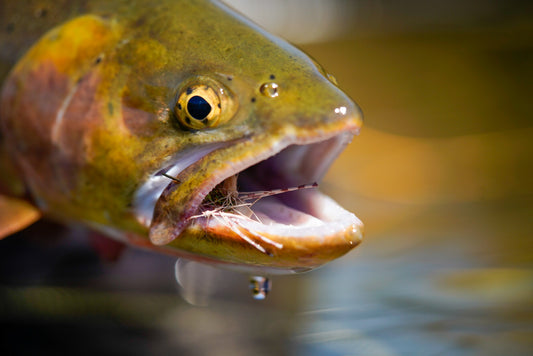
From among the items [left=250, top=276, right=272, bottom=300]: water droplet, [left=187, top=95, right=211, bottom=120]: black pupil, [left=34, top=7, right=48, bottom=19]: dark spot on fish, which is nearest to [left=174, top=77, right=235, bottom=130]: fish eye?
[left=187, top=95, right=211, bottom=120]: black pupil

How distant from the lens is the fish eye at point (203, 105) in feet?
3.89

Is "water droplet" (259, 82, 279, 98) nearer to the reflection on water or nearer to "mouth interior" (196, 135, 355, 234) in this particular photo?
"mouth interior" (196, 135, 355, 234)

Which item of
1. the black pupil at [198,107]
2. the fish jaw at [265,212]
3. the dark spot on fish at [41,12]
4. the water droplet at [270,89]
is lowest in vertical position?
the fish jaw at [265,212]

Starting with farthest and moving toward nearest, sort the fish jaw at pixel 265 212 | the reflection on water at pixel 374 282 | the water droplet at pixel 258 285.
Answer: the water droplet at pixel 258 285 → the reflection on water at pixel 374 282 → the fish jaw at pixel 265 212

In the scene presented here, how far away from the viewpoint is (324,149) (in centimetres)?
127

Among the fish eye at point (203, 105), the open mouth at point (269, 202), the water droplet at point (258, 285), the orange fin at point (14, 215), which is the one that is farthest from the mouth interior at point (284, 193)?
the orange fin at point (14, 215)

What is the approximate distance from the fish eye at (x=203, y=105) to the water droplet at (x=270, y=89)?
0.24ft

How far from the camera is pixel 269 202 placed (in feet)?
4.17

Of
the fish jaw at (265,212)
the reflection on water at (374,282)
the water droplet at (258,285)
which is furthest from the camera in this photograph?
the water droplet at (258,285)

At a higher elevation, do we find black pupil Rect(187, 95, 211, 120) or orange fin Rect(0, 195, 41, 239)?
orange fin Rect(0, 195, 41, 239)

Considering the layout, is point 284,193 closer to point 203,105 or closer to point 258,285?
point 203,105

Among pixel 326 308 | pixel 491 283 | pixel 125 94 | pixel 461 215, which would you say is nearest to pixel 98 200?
pixel 125 94

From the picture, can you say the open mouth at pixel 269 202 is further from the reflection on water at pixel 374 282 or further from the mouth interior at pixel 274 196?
the reflection on water at pixel 374 282

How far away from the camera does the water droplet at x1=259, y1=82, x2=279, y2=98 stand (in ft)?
3.93
